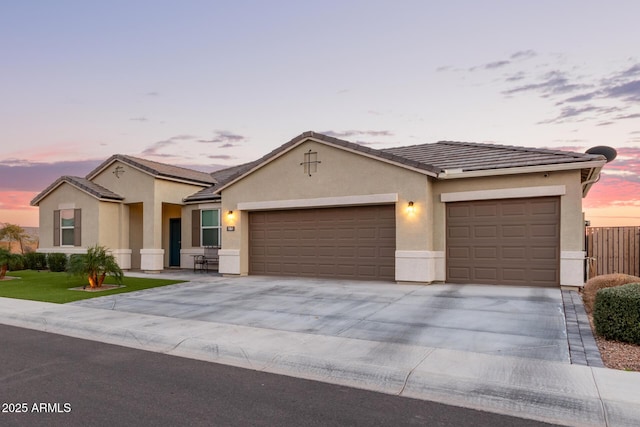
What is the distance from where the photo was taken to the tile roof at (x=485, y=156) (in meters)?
12.0

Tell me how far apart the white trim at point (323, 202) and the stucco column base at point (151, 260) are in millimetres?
5235

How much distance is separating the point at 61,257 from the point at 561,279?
2070cm

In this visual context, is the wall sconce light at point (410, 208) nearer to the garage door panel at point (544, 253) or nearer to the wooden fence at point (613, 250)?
the garage door panel at point (544, 253)

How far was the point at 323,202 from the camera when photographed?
14570 millimetres

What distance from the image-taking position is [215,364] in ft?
19.2

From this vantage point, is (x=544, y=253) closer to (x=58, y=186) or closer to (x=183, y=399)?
(x=183, y=399)

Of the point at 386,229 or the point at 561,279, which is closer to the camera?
the point at 561,279

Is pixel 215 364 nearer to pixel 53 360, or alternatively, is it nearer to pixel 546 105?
pixel 53 360

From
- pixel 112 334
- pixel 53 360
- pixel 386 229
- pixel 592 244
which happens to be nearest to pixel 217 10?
pixel 386 229

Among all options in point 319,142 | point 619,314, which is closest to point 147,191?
point 319,142

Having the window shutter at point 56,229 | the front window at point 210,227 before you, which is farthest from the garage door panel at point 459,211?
the window shutter at point 56,229

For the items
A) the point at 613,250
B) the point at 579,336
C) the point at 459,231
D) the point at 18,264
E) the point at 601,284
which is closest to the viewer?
the point at 579,336

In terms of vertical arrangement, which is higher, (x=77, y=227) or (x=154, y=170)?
(x=154, y=170)

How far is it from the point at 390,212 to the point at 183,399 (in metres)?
10.5
